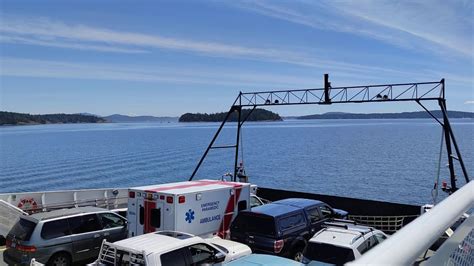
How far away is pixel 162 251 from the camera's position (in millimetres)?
8508

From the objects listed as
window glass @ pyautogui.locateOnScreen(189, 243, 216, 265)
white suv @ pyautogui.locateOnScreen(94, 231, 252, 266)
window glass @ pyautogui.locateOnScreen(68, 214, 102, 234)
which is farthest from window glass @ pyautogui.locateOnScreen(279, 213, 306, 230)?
window glass @ pyautogui.locateOnScreen(68, 214, 102, 234)

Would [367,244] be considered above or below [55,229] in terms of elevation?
above

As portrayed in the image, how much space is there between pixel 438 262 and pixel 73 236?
37.5 ft

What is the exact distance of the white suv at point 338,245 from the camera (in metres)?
8.96

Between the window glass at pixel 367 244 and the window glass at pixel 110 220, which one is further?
the window glass at pixel 110 220

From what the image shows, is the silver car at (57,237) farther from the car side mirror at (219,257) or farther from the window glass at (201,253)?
the car side mirror at (219,257)

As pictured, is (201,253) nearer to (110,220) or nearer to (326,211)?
(110,220)

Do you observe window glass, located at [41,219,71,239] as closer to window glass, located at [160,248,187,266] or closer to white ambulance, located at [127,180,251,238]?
white ambulance, located at [127,180,251,238]

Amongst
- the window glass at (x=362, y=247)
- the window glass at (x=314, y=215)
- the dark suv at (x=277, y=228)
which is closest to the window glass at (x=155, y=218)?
the dark suv at (x=277, y=228)

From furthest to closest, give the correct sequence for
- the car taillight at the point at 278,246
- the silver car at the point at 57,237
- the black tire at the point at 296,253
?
1. the black tire at the point at 296,253
2. the car taillight at the point at 278,246
3. the silver car at the point at 57,237

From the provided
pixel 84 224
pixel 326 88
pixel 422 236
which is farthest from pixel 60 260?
pixel 326 88

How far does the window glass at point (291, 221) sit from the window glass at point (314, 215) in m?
0.45

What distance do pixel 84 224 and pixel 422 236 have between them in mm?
11800

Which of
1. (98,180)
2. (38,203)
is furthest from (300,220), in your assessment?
(98,180)
